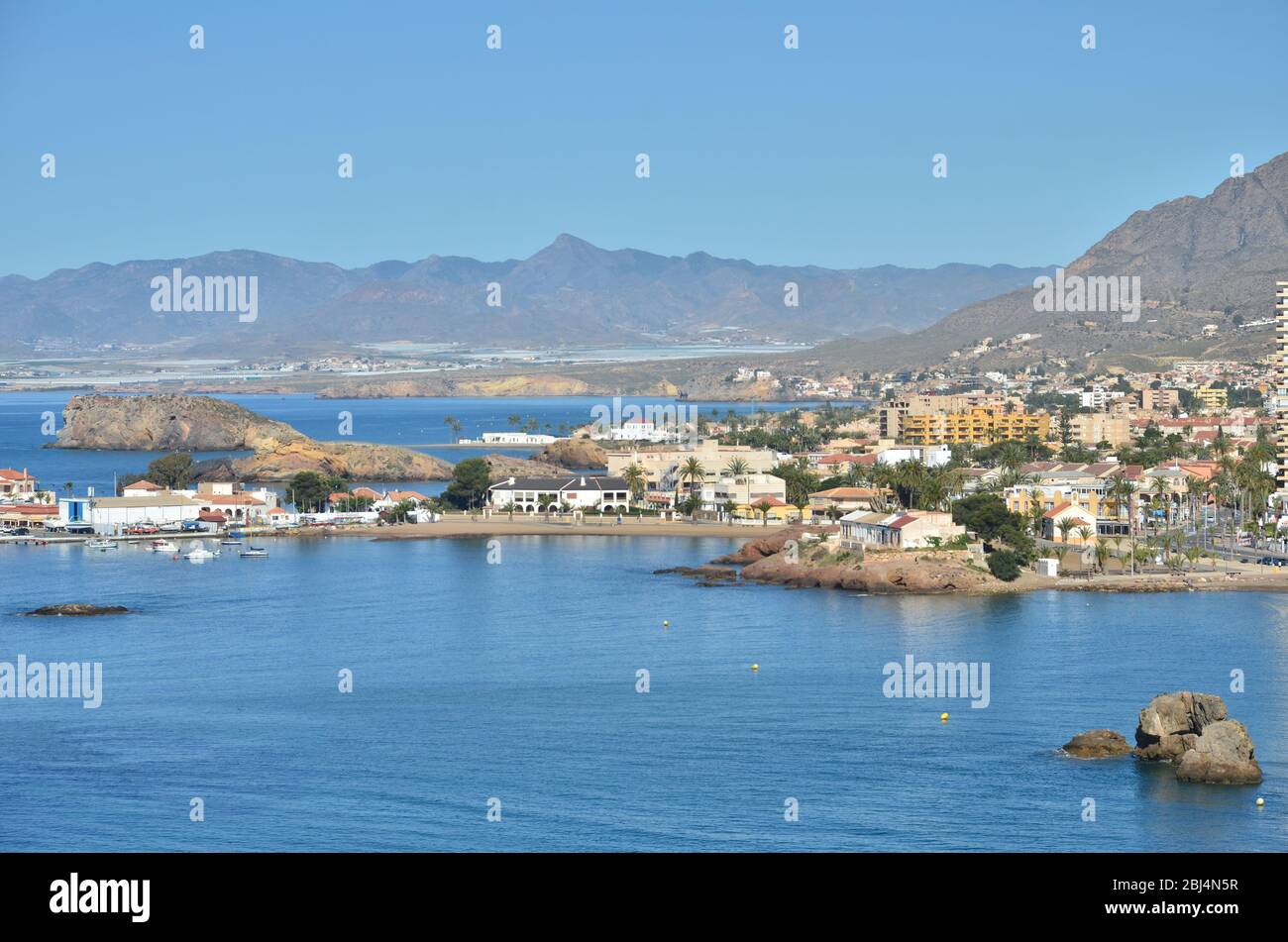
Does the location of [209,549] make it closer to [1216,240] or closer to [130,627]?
[130,627]

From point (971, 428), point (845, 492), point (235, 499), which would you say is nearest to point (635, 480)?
point (845, 492)

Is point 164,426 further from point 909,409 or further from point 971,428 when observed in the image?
point 971,428

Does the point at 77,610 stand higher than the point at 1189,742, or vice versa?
the point at 77,610

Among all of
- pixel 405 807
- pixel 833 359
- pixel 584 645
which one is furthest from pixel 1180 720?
pixel 833 359

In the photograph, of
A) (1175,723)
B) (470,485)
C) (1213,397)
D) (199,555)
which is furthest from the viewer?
(1213,397)

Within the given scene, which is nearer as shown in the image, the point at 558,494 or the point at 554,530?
the point at 554,530

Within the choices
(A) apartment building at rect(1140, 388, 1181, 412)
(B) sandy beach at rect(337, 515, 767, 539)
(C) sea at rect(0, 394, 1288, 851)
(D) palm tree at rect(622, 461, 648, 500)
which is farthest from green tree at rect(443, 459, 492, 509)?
(A) apartment building at rect(1140, 388, 1181, 412)
